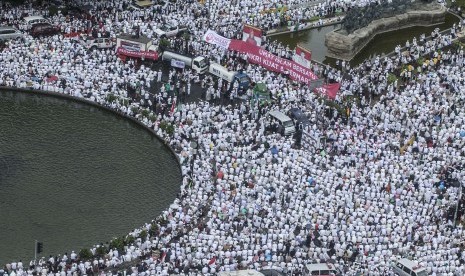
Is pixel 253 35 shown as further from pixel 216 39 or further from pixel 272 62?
pixel 272 62

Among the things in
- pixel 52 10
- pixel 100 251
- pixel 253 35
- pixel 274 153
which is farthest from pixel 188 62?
pixel 100 251

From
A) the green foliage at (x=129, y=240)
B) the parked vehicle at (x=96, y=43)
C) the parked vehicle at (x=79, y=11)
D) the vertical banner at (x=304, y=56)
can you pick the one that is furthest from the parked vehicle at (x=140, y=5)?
the green foliage at (x=129, y=240)

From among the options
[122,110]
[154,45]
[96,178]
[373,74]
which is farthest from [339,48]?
[96,178]

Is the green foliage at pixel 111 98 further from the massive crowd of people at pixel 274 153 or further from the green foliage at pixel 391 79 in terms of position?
the green foliage at pixel 391 79

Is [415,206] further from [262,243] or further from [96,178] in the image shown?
[96,178]

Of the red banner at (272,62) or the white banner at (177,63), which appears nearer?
the red banner at (272,62)

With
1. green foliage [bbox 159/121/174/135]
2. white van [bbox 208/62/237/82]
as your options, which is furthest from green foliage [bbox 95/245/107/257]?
white van [bbox 208/62/237/82]

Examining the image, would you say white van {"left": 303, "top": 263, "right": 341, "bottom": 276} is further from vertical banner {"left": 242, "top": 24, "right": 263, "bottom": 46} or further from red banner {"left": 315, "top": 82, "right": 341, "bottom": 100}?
vertical banner {"left": 242, "top": 24, "right": 263, "bottom": 46}
